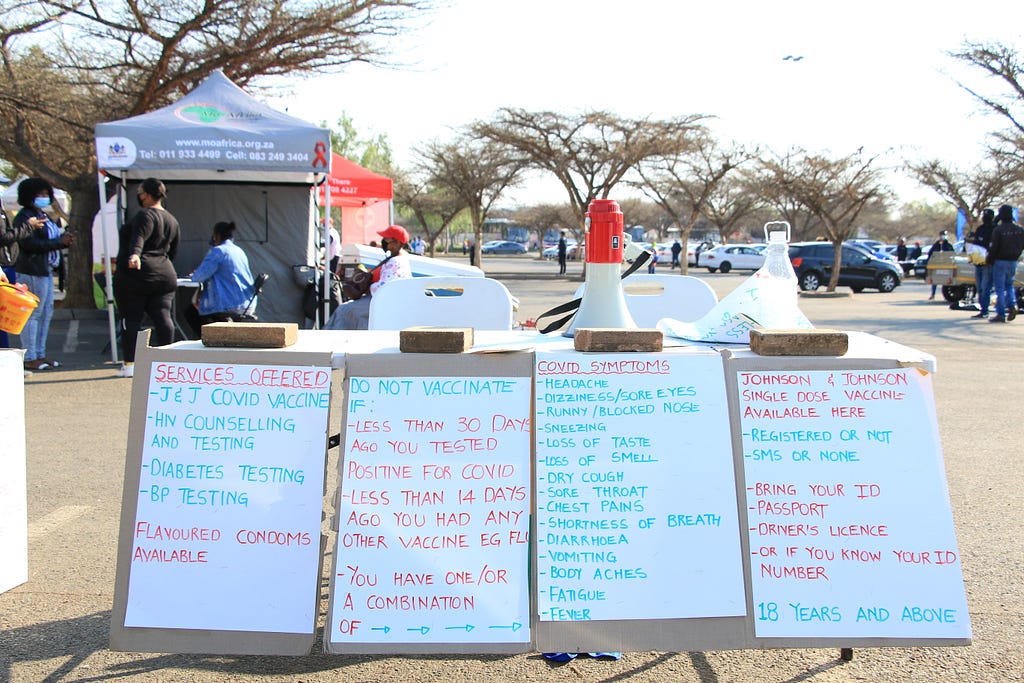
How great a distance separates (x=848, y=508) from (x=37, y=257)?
8.61 m

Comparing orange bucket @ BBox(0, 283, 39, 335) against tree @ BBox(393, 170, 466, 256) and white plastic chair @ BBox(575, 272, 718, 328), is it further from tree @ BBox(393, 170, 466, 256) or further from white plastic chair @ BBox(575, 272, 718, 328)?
tree @ BBox(393, 170, 466, 256)

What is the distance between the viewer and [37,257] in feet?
28.6

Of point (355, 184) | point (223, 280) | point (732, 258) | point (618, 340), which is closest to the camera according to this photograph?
point (618, 340)

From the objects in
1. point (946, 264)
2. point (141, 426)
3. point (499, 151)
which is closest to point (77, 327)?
point (141, 426)

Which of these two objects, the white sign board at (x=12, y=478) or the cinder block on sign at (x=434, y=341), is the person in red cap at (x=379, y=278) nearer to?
the white sign board at (x=12, y=478)

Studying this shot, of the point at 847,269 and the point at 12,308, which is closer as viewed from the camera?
the point at 12,308

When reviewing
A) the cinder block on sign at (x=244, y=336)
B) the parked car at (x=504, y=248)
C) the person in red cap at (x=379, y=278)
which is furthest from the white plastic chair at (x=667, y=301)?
the parked car at (x=504, y=248)

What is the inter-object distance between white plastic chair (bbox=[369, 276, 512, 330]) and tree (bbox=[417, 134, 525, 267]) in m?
26.3

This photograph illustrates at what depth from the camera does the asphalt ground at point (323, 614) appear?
9.62ft

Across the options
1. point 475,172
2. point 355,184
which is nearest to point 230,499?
point 355,184

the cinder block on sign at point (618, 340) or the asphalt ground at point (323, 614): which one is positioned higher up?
the cinder block on sign at point (618, 340)

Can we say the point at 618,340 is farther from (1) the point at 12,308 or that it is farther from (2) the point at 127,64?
(2) the point at 127,64

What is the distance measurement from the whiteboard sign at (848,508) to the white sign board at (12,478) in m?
2.90

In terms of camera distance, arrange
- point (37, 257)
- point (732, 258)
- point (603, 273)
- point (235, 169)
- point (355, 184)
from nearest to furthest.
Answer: point (603, 273), point (37, 257), point (235, 169), point (355, 184), point (732, 258)
